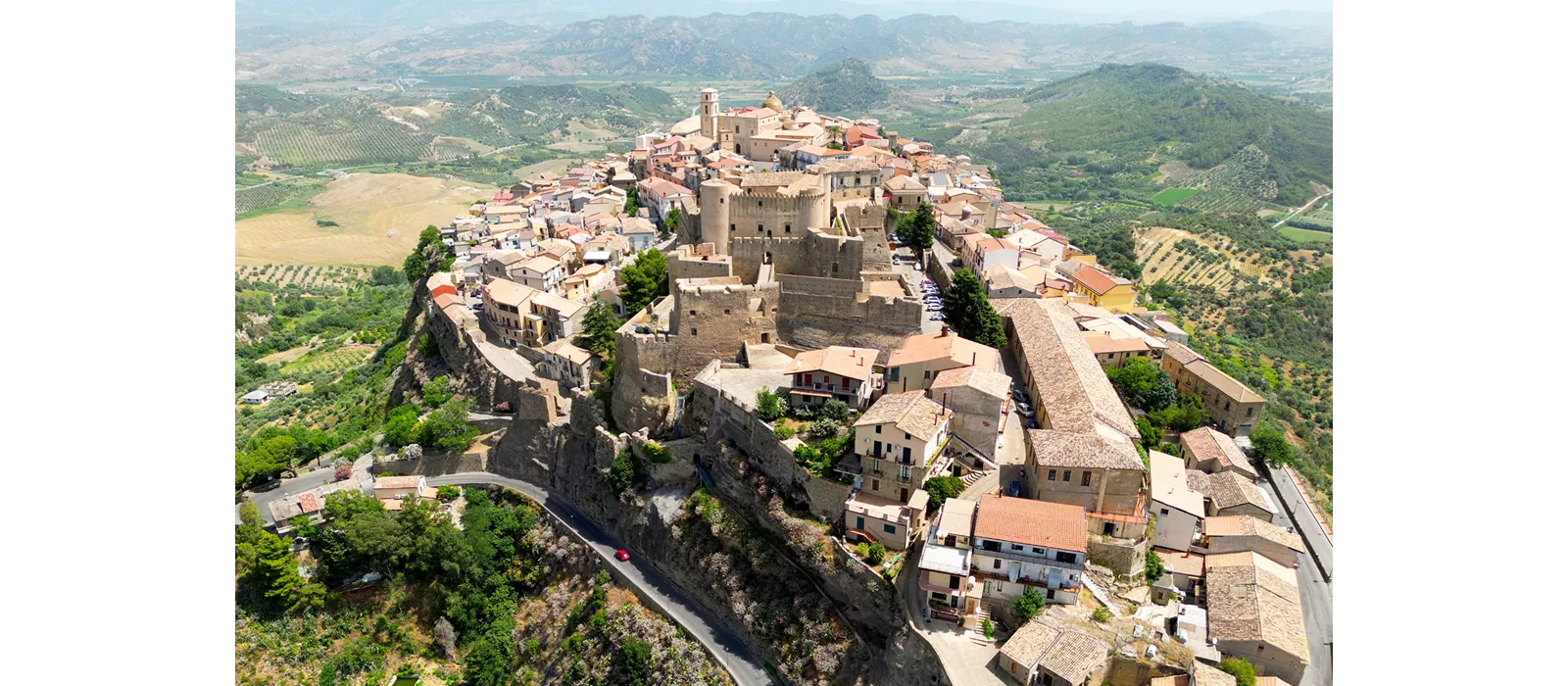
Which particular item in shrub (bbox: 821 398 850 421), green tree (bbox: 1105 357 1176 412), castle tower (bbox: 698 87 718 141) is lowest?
green tree (bbox: 1105 357 1176 412)

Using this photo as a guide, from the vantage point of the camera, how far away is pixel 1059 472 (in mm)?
25047

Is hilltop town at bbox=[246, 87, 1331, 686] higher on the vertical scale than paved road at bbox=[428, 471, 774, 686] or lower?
higher

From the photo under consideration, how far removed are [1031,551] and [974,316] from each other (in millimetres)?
12961

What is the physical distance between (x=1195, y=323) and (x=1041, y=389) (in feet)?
131

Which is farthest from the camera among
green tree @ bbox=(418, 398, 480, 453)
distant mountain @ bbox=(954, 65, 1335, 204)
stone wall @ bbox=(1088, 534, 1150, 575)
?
distant mountain @ bbox=(954, 65, 1335, 204)

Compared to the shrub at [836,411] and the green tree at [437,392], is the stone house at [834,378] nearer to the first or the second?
the shrub at [836,411]

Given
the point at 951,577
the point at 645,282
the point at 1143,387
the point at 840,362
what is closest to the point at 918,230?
the point at 1143,387

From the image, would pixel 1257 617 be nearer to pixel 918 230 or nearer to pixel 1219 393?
pixel 1219 393

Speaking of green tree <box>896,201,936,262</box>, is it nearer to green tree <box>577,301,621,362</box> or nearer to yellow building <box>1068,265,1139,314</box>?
yellow building <box>1068,265,1139,314</box>

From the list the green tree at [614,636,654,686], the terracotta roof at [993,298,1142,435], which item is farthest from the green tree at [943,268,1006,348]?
the green tree at [614,636,654,686]

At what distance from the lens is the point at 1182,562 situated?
26.9 metres

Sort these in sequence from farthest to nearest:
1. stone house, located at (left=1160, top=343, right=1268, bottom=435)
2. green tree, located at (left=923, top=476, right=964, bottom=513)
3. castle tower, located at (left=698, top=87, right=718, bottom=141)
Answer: castle tower, located at (left=698, top=87, right=718, bottom=141)
stone house, located at (left=1160, top=343, right=1268, bottom=435)
green tree, located at (left=923, top=476, right=964, bottom=513)

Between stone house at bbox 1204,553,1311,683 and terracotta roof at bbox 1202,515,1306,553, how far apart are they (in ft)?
3.50

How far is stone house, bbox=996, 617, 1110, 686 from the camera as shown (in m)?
21.5
